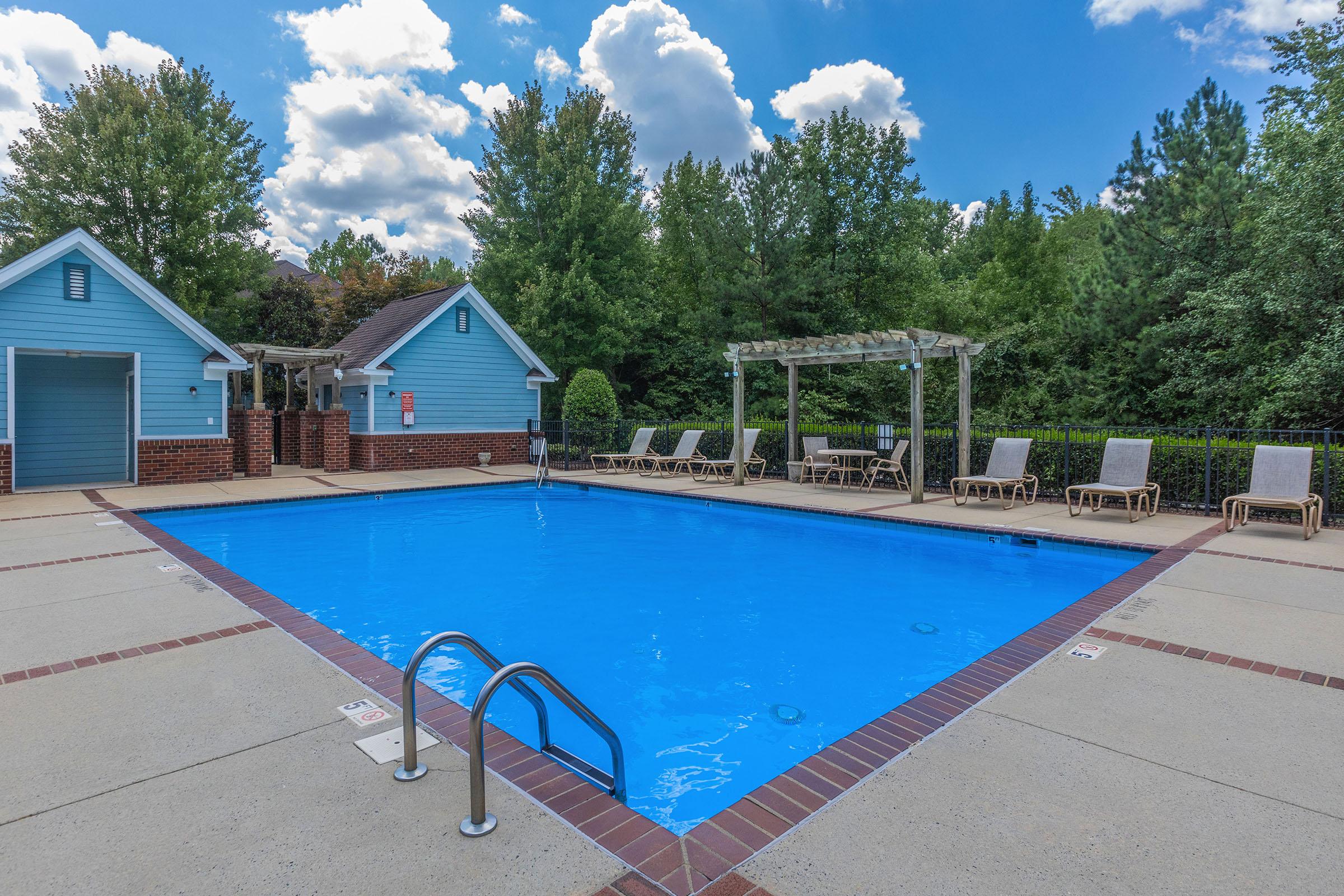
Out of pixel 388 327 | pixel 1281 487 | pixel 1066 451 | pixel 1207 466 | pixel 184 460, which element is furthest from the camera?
pixel 388 327

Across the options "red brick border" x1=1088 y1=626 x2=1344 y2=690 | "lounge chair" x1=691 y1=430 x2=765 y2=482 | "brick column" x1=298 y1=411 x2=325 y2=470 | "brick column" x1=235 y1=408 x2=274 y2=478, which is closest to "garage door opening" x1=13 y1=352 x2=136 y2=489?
"brick column" x1=235 y1=408 x2=274 y2=478

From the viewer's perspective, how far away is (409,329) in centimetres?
1672

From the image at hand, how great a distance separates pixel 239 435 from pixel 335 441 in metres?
1.88

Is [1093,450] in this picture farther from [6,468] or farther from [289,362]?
[6,468]

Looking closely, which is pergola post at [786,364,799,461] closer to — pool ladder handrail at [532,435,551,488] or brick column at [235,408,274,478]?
pool ladder handrail at [532,435,551,488]

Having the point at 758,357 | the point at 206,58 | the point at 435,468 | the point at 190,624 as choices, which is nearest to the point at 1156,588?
the point at 190,624

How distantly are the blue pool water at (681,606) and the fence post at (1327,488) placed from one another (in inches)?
127

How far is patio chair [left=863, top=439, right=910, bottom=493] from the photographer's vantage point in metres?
12.0

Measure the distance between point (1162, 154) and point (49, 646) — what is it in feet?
69.2

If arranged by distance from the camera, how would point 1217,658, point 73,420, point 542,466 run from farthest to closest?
point 542,466 → point 73,420 → point 1217,658

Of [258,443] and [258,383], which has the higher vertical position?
[258,383]

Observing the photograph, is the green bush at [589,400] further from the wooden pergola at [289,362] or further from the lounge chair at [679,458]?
the wooden pergola at [289,362]

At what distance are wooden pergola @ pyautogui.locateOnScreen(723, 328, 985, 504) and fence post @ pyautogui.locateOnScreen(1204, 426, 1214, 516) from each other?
3.07m

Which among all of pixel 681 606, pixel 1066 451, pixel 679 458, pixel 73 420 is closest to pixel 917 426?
pixel 1066 451
